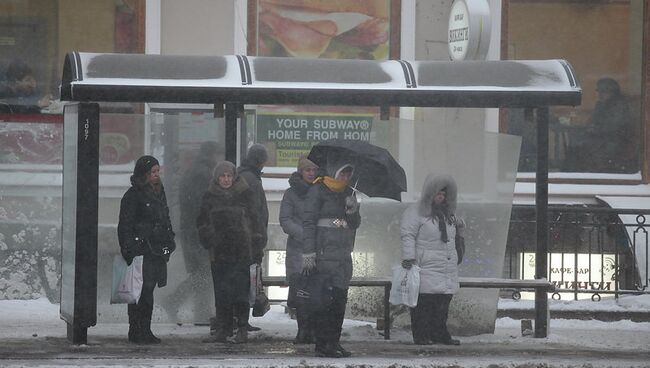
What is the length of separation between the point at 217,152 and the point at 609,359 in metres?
3.77

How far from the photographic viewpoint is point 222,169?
36.0ft

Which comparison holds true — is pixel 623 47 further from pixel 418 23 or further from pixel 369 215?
pixel 369 215

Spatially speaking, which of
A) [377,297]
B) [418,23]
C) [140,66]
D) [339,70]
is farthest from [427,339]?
[418,23]

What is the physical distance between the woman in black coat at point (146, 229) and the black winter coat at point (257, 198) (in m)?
0.71

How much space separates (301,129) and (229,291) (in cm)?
273

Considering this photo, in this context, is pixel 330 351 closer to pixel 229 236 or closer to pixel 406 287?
pixel 406 287

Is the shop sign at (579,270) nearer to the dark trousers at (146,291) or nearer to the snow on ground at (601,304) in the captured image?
the snow on ground at (601,304)

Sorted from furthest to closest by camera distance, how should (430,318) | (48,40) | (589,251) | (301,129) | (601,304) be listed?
1. (48,40)
2. (589,251)
3. (601,304)
4. (301,129)
5. (430,318)

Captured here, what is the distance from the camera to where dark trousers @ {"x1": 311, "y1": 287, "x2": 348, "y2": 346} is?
10.3 meters

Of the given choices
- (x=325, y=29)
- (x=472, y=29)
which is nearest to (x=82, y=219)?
(x=472, y=29)

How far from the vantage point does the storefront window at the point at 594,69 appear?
1653cm

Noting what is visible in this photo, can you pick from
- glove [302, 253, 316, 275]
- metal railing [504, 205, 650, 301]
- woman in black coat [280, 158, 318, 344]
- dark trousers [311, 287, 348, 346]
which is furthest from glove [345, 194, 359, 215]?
metal railing [504, 205, 650, 301]

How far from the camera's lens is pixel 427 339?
37.1 feet

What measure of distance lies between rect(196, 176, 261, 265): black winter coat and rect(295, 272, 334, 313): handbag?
0.80 m
